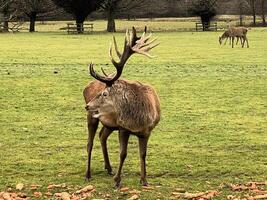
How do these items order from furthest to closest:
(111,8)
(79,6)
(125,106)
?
(111,8), (79,6), (125,106)

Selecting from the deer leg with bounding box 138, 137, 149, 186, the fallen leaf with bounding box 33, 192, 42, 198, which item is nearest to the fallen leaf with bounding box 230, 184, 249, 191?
the deer leg with bounding box 138, 137, 149, 186

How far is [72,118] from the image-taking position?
575 inches

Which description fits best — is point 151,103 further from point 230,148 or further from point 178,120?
point 178,120

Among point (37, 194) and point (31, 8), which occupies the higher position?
point (31, 8)

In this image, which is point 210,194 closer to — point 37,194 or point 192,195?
point 192,195

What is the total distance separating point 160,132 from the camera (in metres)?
12.9

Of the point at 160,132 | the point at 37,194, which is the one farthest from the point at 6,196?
the point at 160,132

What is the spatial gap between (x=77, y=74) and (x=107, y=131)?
13.8m

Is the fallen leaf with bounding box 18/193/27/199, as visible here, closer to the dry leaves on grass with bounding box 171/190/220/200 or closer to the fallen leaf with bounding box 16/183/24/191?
the fallen leaf with bounding box 16/183/24/191

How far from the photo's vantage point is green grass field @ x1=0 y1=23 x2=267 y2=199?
941 cm

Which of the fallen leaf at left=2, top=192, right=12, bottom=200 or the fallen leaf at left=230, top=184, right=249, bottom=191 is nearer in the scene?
the fallen leaf at left=2, top=192, right=12, bottom=200

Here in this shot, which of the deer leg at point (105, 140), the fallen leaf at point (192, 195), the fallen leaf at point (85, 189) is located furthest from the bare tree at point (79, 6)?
the fallen leaf at point (192, 195)

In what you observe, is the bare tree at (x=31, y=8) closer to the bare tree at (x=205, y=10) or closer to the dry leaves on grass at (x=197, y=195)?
the bare tree at (x=205, y=10)

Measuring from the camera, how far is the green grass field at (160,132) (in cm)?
941
